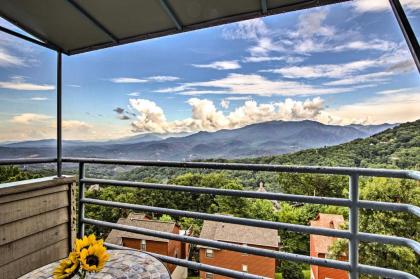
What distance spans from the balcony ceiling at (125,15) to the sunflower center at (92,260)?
148 centimetres

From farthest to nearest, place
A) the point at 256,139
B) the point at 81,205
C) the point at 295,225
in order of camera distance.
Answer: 1. the point at 256,139
2. the point at 81,205
3. the point at 295,225

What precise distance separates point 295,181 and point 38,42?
3219 millimetres

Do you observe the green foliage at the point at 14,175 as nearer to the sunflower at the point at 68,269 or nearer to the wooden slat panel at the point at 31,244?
the wooden slat panel at the point at 31,244

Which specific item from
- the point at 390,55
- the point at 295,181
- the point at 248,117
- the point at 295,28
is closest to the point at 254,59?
the point at 295,28

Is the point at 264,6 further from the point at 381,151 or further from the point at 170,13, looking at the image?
the point at 381,151

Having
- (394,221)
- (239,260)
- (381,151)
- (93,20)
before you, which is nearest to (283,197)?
(239,260)

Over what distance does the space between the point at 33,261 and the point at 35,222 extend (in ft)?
0.93

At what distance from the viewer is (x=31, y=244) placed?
195 centimetres

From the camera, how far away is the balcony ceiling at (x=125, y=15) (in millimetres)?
1670

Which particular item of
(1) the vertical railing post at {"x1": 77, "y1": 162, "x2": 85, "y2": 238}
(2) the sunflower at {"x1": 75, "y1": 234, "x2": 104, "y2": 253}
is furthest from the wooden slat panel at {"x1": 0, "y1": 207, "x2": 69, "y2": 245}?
(2) the sunflower at {"x1": 75, "y1": 234, "x2": 104, "y2": 253}

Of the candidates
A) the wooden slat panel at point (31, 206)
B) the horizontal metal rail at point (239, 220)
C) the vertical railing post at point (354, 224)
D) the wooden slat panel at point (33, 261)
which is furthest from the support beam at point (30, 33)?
the vertical railing post at point (354, 224)

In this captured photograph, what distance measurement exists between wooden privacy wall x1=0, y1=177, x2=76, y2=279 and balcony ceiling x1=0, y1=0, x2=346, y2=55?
1.17 metres

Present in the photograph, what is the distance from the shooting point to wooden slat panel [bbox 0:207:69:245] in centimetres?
177

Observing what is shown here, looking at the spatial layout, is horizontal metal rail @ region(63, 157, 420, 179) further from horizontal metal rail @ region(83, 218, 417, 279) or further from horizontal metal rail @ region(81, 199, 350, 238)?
horizontal metal rail @ region(83, 218, 417, 279)
